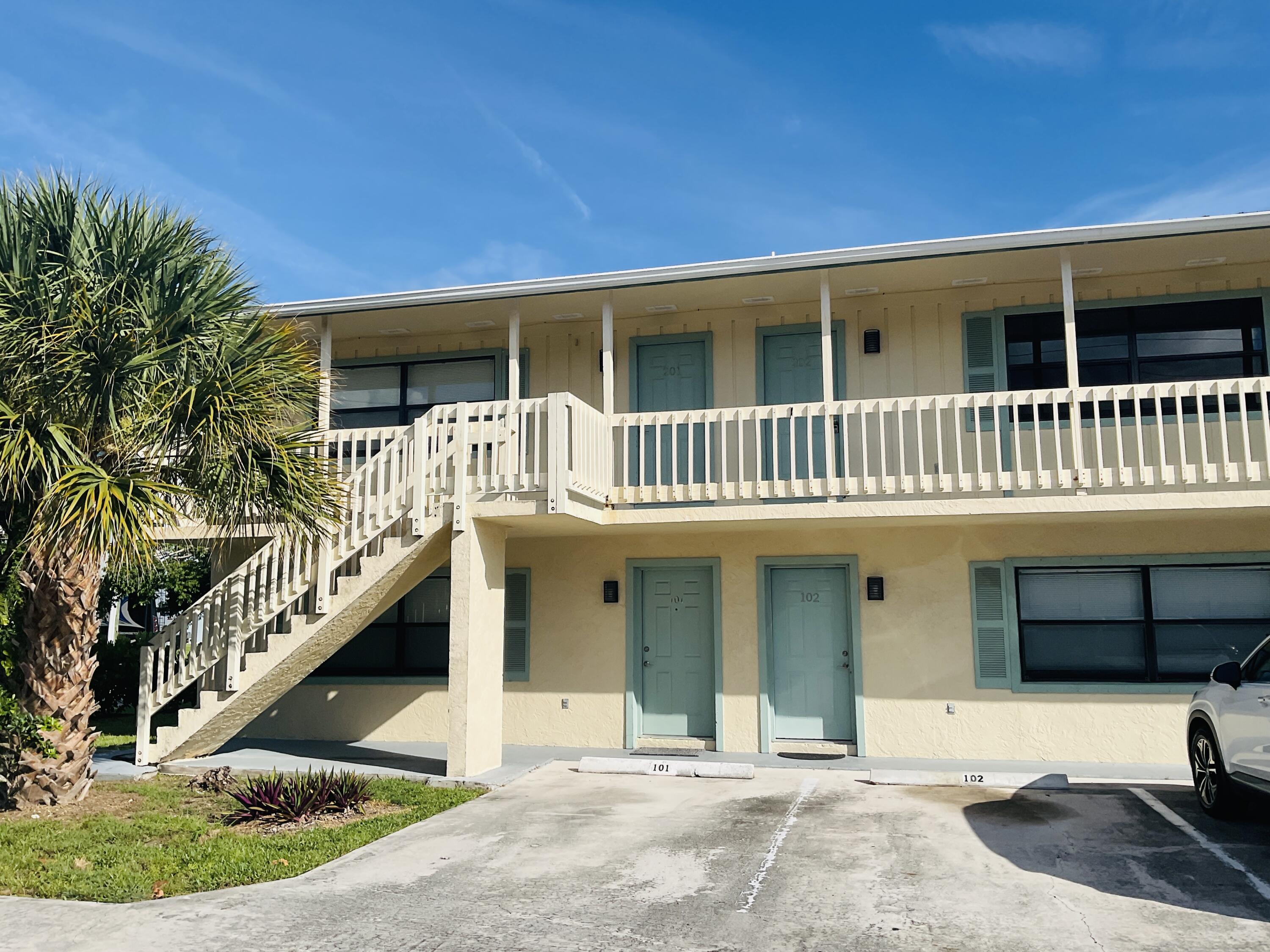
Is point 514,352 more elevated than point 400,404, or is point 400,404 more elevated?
point 514,352

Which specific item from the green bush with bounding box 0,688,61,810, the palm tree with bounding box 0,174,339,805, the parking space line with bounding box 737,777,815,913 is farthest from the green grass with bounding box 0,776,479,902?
the parking space line with bounding box 737,777,815,913

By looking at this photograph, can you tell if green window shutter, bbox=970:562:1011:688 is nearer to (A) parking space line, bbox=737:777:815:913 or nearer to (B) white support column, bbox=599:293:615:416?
(A) parking space line, bbox=737:777:815:913

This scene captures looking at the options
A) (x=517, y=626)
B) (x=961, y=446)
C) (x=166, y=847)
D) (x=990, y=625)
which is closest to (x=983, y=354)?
(x=961, y=446)

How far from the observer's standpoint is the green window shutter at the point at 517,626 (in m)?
11.8

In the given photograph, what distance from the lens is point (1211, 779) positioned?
7352 millimetres

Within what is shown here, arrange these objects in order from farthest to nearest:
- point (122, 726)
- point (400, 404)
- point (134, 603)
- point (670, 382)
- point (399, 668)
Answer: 1. point (134, 603)
2. point (122, 726)
3. point (400, 404)
4. point (399, 668)
5. point (670, 382)

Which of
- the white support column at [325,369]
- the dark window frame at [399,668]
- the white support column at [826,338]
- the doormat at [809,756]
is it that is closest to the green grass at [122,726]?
the dark window frame at [399,668]

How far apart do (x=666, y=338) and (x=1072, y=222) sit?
15.6 feet

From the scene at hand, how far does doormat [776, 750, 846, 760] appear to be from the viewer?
10.6 meters

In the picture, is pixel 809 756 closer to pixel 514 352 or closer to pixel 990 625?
pixel 990 625

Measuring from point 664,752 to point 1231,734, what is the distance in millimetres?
5996

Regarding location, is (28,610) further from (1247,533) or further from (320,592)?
(1247,533)

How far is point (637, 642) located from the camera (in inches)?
456

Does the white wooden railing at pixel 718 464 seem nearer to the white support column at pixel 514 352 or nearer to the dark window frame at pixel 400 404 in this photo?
the white support column at pixel 514 352
